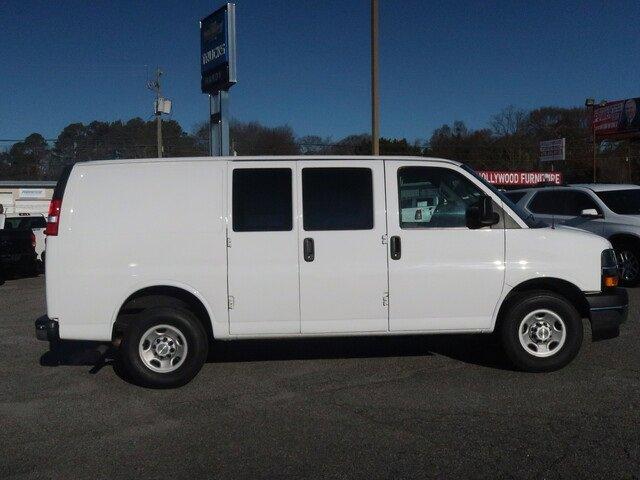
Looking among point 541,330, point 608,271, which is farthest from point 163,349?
point 608,271

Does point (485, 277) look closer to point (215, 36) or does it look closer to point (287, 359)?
point (287, 359)

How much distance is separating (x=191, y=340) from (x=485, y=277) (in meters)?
2.76

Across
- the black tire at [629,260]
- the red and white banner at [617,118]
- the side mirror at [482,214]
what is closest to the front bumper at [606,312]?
the side mirror at [482,214]

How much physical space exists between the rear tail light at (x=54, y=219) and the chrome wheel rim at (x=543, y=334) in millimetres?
4382

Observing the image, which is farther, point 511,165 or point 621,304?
point 511,165

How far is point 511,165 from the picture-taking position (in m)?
54.2

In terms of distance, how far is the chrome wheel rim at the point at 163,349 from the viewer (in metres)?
6.02

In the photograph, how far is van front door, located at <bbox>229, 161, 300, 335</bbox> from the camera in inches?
236

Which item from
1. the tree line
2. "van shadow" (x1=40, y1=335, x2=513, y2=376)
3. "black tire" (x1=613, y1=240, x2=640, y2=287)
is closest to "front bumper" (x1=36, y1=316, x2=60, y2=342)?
"van shadow" (x1=40, y1=335, x2=513, y2=376)

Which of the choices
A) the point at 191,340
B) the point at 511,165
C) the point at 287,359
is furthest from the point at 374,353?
the point at 511,165

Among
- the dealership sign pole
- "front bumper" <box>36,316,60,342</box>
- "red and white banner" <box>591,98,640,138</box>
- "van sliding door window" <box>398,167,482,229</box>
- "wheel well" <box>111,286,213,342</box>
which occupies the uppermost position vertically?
"red and white banner" <box>591,98,640,138</box>

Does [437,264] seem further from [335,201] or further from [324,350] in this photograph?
[324,350]

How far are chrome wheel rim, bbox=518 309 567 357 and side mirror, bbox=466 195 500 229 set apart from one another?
3.26 feet

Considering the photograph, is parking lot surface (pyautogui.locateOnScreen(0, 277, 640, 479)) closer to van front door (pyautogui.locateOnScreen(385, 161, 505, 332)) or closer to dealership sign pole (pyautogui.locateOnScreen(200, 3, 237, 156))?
van front door (pyautogui.locateOnScreen(385, 161, 505, 332))
